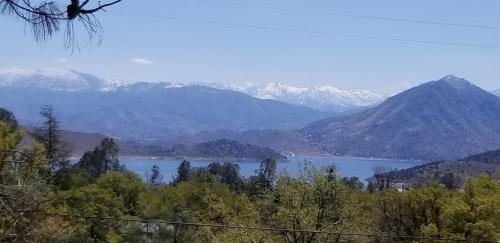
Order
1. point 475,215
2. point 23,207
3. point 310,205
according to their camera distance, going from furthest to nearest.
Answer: point 475,215 → point 310,205 → point 23,207

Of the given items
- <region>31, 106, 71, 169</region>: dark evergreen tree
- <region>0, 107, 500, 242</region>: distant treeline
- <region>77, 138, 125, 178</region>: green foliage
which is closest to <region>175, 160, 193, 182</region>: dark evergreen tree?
<region>77, 138, 125, 178</region>: green foliage

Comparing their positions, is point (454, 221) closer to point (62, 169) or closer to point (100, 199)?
point (100, 199)

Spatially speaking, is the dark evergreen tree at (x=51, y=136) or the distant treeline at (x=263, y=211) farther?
the dark evergreen tree at (x=51, y=136)

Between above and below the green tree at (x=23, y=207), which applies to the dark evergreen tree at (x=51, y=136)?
above

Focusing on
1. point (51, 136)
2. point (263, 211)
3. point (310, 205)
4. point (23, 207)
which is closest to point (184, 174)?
point (51, 136)

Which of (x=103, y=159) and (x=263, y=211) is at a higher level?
(x=103, y=159)

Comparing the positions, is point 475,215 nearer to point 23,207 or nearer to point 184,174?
point 23,207

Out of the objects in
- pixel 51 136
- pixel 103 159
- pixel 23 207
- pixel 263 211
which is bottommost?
pixel 263 211

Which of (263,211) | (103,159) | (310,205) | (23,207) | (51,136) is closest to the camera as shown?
(23,207)

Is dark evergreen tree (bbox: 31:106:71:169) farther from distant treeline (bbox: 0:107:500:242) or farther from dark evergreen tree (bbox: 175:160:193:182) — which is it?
dark evergreen tree (bbox: 175:160:193:182)

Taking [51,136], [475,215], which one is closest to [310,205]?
[475,215]

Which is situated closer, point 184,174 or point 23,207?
point 23,207

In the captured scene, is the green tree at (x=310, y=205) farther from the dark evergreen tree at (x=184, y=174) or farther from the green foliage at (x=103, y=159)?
the green foliage at (x=103, y=159)

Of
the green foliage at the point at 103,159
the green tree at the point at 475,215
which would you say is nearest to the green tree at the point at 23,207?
the green tree at the point at 475,215
